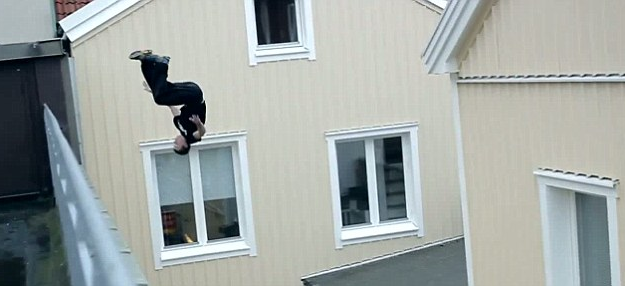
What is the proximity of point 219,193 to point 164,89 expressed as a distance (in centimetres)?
620

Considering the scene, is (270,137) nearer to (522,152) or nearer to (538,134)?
(522,152)

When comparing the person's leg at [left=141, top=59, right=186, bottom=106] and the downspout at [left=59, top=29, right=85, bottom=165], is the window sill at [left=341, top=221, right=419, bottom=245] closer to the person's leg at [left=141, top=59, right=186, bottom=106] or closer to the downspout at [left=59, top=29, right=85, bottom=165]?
the downspout at [left=59, top=29, right=85, bottom=165]

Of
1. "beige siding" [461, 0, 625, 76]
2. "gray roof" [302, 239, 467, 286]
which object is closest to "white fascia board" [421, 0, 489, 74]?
"beige siding" [461, 0, 625, 76]

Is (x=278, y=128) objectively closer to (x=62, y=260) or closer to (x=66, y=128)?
(x=66, y=128)

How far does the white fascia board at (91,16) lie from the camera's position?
10812 mm

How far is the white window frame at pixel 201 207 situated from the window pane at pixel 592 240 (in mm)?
5558

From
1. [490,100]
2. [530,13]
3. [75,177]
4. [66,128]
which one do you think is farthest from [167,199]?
[75,177]

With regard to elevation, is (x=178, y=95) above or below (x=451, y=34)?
below

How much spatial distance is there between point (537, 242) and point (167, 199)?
5.82 meters

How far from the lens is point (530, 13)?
23.5ft

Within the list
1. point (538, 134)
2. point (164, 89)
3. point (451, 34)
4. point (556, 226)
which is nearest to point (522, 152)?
point (538, 134)

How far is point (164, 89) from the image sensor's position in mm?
6066

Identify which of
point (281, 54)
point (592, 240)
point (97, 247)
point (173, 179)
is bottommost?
point (592, 240)

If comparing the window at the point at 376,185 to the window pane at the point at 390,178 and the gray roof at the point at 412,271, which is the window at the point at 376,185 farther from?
the gray roof at the point at 412,271
